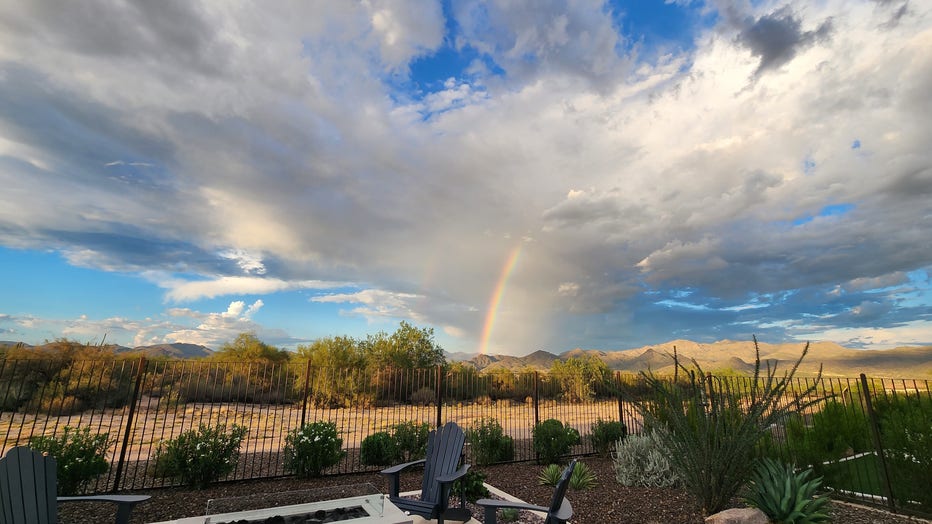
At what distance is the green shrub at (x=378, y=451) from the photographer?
26.7ft

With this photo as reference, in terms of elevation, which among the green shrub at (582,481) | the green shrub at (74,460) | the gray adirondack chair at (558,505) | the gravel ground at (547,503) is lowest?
the gravel ground at (547,503)

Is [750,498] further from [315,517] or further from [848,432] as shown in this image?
[315,517]

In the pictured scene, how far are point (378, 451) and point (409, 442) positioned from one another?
0.60 metres

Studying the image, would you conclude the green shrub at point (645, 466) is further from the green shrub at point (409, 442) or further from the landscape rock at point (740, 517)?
the green shrub at point (409, 442)

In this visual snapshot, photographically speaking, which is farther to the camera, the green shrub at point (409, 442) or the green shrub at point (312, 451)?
the green shrub at point (409, 442)

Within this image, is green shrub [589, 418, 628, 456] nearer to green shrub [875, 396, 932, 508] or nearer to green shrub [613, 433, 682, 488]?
green shrub [613, 433, 682, 488]

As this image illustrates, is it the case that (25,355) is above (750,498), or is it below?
above

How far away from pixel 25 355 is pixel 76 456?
14.8 m

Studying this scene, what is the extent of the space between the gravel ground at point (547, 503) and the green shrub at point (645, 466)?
0.71 feet

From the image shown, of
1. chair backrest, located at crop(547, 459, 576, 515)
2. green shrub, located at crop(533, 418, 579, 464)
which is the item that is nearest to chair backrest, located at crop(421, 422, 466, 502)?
chair backrest, located at crop(547, 459, 576, 515)

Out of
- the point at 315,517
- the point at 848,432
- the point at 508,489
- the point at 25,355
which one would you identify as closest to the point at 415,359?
the point at 25,355

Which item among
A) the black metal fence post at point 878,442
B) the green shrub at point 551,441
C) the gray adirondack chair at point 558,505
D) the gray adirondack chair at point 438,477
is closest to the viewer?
the gray adirondack chair at point 558,505

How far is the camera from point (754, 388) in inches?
217

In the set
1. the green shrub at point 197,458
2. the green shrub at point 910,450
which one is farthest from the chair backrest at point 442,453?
the green shrub at point 910,450
